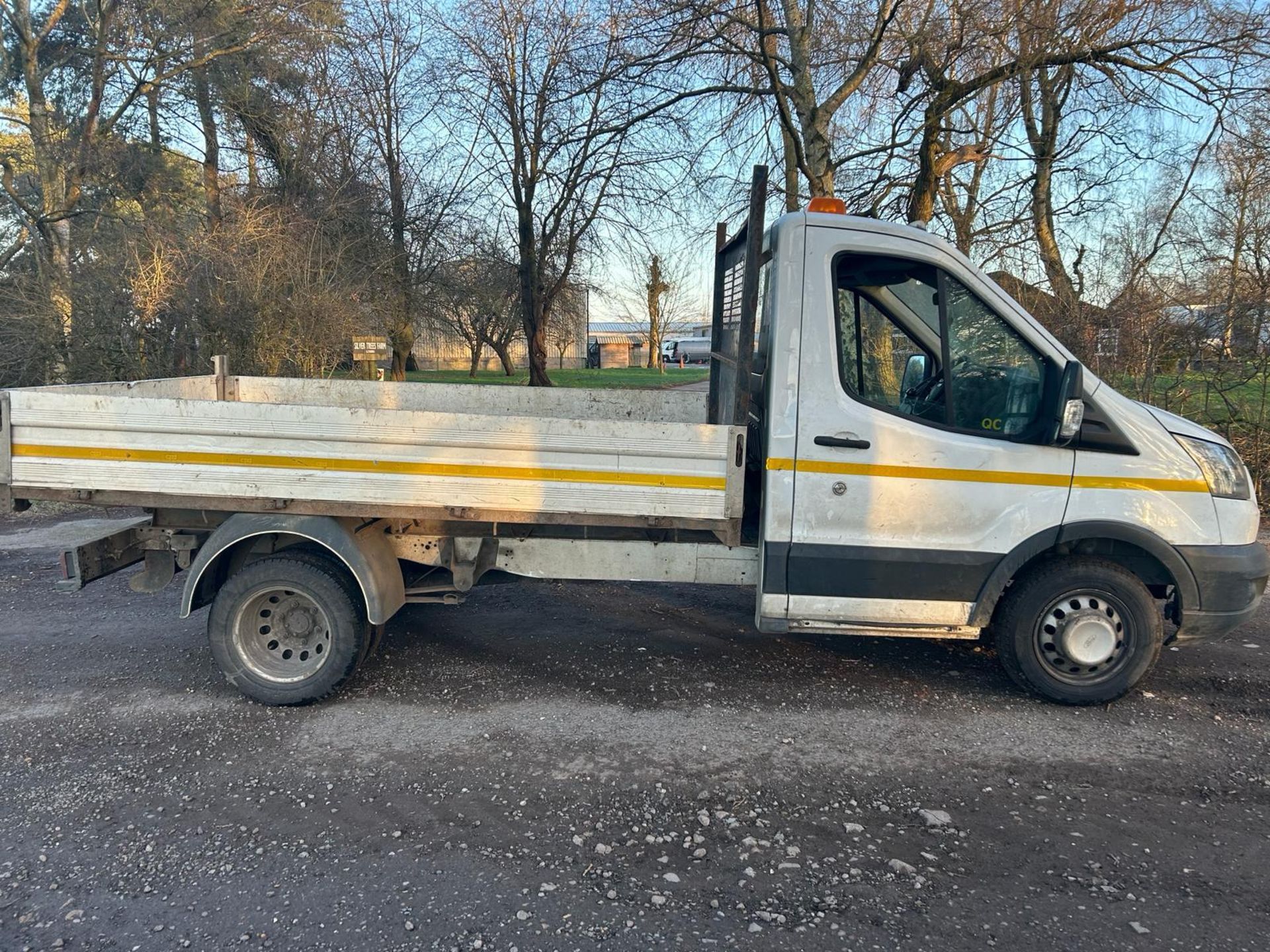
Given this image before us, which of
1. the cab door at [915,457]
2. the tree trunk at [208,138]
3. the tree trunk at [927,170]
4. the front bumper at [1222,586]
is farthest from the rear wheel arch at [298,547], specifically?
the tree trunk at [208,138]

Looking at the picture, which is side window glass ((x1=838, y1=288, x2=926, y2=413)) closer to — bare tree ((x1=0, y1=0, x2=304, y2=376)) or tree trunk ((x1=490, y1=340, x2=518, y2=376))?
bare tree ((x1=0, y1=0, x2=304, y2=376))

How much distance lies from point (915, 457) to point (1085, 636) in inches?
51.5

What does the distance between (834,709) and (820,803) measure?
94 centimetres

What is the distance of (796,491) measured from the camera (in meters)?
4.14

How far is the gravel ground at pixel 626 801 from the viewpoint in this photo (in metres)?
2.73

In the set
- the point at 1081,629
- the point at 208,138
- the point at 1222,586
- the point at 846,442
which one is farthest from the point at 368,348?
the point at 1222,586

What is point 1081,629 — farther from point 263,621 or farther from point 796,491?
point 263,621

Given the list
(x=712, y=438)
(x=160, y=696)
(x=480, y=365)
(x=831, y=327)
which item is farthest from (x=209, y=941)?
(x=480, y=365)

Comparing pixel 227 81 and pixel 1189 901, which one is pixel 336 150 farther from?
pixel 1189 901

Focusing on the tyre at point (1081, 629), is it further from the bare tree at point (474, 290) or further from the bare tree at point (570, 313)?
the bare tree at point (570, 313)

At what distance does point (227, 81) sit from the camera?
17188 millimetres

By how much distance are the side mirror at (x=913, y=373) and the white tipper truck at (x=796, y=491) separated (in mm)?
175

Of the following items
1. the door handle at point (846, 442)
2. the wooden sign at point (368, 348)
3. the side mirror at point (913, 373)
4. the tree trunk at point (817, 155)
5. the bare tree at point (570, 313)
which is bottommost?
the door handle at point (846, 442)

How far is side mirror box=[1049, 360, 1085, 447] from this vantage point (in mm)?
3971
